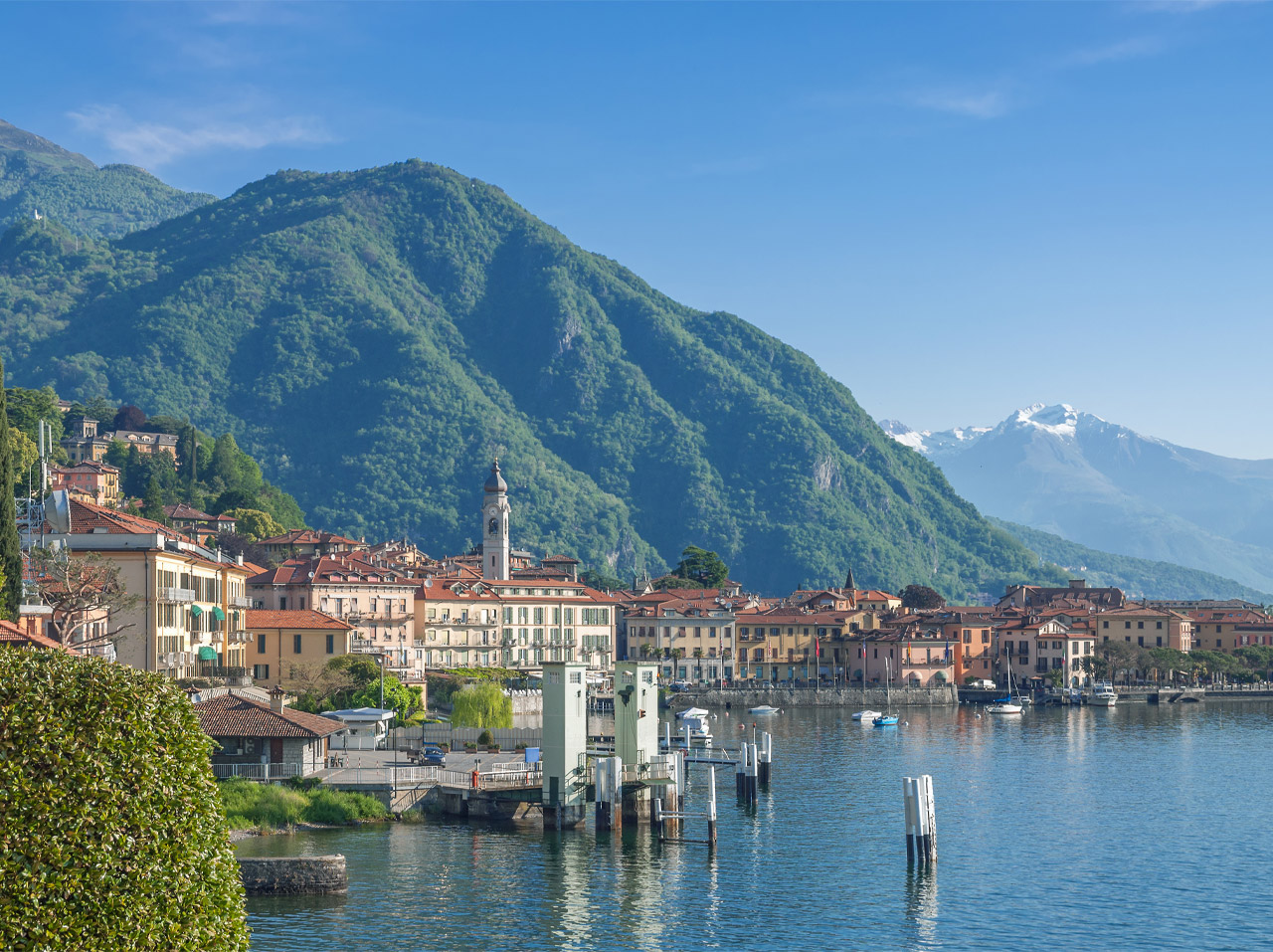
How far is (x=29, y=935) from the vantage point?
647 inches

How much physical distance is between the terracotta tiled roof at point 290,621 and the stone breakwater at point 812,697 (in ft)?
175

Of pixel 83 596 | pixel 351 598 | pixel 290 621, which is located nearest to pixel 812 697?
pixel 351 598

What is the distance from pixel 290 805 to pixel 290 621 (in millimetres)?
48391

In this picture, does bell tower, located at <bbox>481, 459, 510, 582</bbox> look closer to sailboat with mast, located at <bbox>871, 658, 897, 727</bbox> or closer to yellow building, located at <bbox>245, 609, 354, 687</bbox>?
sailboat with mast, located at <bbox>871, 658, 897, 727</bbox>

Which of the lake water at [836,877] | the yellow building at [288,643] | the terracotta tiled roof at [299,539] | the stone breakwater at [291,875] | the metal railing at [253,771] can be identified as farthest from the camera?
the terracotta tiled roof at [299,539]

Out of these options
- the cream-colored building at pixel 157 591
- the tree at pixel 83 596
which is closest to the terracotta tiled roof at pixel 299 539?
the cream-colored building at pixel 157 591

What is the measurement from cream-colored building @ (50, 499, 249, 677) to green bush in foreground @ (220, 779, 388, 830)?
11.3 metres

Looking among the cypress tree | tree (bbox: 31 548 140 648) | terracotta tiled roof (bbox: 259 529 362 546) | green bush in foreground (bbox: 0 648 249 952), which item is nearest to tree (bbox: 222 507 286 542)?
terracotta tiled roof (bbox: 259 529 362 546)

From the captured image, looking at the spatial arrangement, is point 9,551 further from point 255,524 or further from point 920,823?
point 255,524

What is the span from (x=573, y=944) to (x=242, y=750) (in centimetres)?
2330

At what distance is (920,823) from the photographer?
55906mm

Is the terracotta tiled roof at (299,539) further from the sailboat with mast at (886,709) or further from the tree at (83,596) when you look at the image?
the tree at (83,596)

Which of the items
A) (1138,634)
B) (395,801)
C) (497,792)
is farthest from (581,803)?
(1138,634)

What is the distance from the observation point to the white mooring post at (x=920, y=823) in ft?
181
